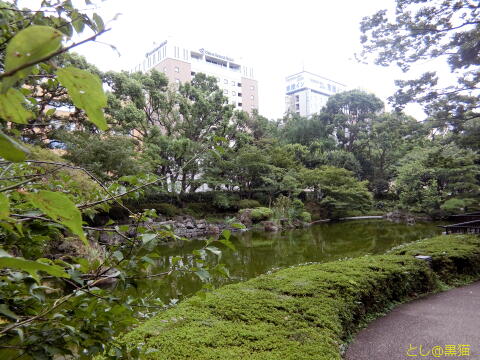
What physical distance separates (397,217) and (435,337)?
15.2m

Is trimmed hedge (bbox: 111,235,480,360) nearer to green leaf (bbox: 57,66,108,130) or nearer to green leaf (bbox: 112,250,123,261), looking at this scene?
green leaf (bbox: 112,250,123,261)

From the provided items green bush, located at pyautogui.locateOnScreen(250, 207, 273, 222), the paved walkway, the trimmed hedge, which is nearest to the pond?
green bush, located at pyautogui.locateOnScreen(250, 207, 273, 222)

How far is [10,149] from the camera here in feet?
0.88

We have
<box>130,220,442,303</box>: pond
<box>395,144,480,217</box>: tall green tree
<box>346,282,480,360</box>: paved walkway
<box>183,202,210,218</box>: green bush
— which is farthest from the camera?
<box>183,202,210,218</box>: green bush

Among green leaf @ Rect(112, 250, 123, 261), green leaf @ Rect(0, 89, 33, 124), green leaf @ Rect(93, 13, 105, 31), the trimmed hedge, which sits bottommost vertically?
the trimmed hedge

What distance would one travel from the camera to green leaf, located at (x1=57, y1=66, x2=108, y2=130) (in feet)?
0.96

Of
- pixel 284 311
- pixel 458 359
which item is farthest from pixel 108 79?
pixel 458 359

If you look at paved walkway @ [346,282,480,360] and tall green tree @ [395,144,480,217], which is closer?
paved walkway @ [346,282,480,360]

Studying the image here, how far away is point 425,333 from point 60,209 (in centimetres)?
311

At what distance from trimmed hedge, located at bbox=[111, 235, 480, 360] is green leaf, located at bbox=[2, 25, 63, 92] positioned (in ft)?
3.34

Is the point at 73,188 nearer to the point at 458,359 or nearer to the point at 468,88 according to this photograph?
the point at 458,359

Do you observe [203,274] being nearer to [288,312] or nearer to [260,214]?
[288,312]

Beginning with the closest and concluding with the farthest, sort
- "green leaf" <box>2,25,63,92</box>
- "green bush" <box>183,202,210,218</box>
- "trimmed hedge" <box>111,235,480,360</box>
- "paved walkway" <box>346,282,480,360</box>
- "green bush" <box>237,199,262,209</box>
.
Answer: "green leaf" <box>2,25,63,92</box> → "trimmed hedge" <box>111,235,480,360</box> → "paved walkway" <box>346,282,480,360</box> → "green bush" <box>183,202,210,218</box> → "green bush" <box>237,199,262,209</box>

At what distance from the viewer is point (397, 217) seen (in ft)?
53.4
